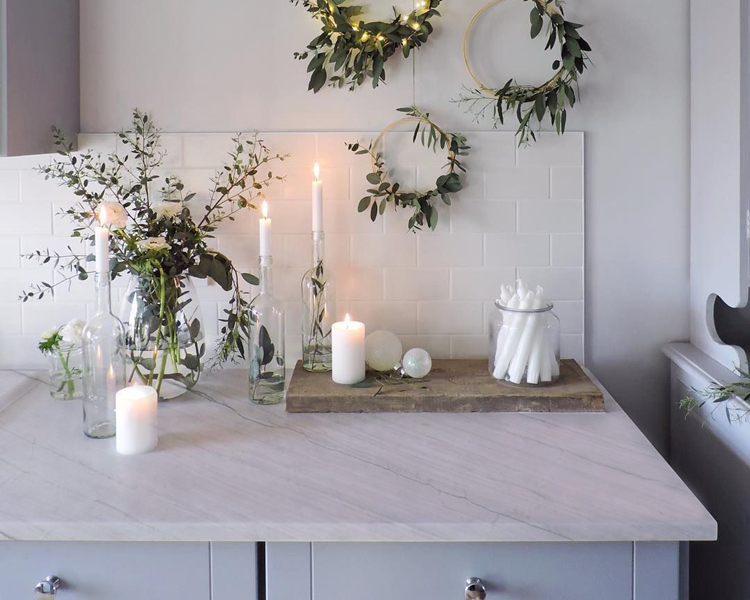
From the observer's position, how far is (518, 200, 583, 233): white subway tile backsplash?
1.79 meters

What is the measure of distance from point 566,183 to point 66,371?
1.21 metres

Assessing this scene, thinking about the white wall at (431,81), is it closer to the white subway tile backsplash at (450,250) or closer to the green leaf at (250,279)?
the white subway tile backsplash at (450,250)

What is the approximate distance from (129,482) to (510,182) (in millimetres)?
1099

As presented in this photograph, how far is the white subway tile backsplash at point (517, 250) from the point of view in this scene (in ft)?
5.92

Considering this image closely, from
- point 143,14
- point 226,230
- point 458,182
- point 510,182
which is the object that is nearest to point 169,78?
point 143,14

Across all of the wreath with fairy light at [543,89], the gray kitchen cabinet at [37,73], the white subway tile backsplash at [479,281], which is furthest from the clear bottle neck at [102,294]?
the wreath with fairy light at [543,89]

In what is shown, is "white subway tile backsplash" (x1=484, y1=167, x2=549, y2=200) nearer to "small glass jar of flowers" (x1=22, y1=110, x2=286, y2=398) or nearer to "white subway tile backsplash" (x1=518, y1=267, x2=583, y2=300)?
"white subway tile backsplash" (x1=518, y1=267, x2=583, y2=300)

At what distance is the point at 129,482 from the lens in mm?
1184

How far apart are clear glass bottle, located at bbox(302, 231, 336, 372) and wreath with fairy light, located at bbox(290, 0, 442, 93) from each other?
39 centimetres

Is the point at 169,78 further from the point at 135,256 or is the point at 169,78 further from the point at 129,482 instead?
the point at 129,482

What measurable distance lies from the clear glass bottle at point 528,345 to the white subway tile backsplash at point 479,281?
0.25 m

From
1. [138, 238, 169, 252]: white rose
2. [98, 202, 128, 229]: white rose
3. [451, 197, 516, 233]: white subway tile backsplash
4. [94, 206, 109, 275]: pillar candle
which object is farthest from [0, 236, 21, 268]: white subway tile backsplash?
[451, 197, 516, 233]: white subway tile backsplash

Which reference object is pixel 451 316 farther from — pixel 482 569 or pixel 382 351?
pixel 482 569

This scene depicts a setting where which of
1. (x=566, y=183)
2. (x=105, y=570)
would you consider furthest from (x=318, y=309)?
(x=105, y=570)
